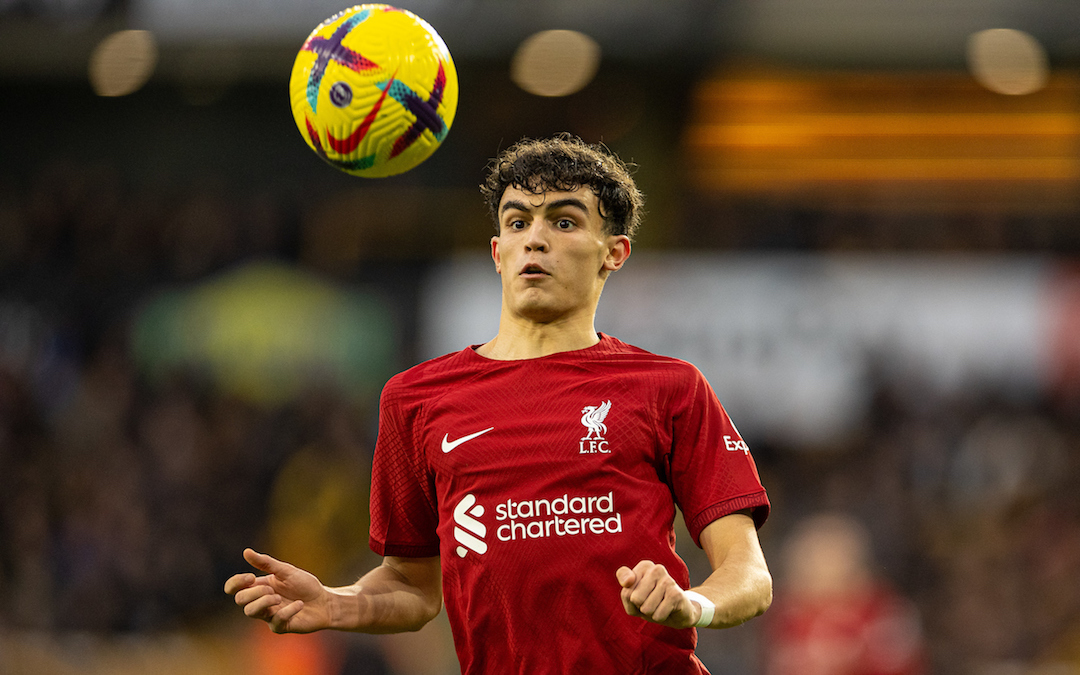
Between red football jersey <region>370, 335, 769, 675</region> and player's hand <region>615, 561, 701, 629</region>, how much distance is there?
47cm

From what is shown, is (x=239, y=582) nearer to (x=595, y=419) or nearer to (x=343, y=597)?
(x=343, y=597)

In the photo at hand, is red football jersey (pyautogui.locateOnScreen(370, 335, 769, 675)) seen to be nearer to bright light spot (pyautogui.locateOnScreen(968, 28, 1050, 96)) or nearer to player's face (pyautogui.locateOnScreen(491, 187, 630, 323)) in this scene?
player's face (pyautogui.locateOnScreen(491, 187, 630, 323))

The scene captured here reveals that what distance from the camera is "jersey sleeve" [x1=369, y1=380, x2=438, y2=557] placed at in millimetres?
3381

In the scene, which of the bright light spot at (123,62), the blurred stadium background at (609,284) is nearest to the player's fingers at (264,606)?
the blurred stadium background at (609,284)

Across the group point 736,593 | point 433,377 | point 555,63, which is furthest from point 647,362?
point 555,63

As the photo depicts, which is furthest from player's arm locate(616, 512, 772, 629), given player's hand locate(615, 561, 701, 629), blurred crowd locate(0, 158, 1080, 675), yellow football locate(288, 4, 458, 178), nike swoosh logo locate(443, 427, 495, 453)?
blurred crowd locate(0, 158, 1080, 675)

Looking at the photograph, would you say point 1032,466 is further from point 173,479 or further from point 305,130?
point 305,130

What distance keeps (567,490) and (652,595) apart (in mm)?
598

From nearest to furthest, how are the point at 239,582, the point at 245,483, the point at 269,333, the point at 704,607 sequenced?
the point at 704,607
the point at 239,582
the point at 245,483
the point at 269,333

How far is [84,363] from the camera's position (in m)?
13.5

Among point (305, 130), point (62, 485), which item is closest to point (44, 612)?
point (62, 485)

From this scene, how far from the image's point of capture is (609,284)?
1357 cm

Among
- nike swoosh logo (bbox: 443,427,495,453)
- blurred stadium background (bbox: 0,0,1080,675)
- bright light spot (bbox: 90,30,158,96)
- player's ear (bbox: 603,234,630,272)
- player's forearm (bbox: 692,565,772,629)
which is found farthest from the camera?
bright light spot (bbox: 90,30,158,96)

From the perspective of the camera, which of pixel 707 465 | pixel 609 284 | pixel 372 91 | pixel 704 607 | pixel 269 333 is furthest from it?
pixel 269 333
